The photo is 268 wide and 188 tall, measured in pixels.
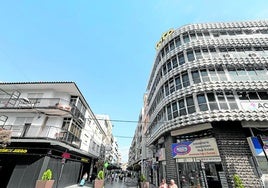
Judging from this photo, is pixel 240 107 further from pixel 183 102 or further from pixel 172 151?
pixel 172 151

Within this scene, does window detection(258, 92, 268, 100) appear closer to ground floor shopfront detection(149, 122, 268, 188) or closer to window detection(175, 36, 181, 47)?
ground floor shopfront detection(149, 122, 268, 188)

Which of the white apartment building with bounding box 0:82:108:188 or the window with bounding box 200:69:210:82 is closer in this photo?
the white apartment building with bounding box 0:82:108:188

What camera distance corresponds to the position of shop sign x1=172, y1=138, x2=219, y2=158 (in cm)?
1068

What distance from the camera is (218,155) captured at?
10.2 metres

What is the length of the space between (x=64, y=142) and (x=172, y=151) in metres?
10.6

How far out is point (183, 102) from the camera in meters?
13.2

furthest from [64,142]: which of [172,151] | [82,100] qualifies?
[172,151]

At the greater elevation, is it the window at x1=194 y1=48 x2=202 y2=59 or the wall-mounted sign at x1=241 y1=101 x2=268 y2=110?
the window at x1=194 y1=48 x2=202 y2=59

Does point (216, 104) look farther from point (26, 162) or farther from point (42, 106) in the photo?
point (26, 162)

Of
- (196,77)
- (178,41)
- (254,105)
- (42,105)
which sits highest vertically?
(178,41)

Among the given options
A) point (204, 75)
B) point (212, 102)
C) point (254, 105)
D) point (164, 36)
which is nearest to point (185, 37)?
point (164, 36)

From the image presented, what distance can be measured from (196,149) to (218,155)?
174 centimetres

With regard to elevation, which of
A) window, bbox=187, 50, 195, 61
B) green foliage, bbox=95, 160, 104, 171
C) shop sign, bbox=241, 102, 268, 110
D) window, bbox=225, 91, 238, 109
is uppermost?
window, bbox=187, 50, 195, 61

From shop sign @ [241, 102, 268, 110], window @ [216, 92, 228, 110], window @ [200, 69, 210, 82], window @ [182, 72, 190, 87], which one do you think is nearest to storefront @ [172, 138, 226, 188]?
window @ [216, 92, 228, 110]
